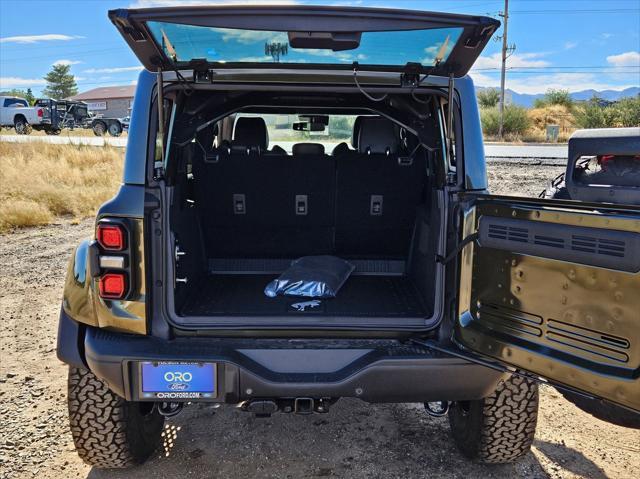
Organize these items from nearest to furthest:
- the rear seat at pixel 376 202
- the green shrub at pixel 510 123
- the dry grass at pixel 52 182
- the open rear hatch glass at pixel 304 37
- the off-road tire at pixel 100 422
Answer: the open rear hatch glass at pixel 304 37
the off-road tire at pixel 100 422
the rear seat at pixel 376 202
the dry grass at pixel 52 182
the green shrub at pixel 510 123

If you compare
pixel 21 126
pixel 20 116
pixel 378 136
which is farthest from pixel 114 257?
A: pixel 20 116

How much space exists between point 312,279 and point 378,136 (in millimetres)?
1346

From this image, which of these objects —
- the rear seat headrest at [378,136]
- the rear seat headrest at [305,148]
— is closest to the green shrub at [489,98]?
the rear seat headrest at [378,136]

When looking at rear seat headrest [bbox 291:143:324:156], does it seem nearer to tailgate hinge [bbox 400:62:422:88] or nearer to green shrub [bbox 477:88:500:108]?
tailgate hinge [bbox 400:62:422:88]

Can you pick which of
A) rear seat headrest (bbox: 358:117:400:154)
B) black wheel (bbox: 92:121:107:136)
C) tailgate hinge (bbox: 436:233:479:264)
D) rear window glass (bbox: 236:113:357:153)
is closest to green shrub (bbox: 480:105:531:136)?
black wheel (bbox: 92:121:107:136)

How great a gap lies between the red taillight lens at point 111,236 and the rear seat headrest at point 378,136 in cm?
211

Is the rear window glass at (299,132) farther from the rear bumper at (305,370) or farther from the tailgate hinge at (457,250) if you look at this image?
the rear bumper at (305,370)

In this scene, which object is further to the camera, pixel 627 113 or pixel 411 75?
pixel 627 113

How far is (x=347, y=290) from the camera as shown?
3.30 metres

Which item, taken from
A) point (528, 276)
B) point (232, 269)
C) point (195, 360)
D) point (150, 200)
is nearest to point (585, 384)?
point (528, 276)

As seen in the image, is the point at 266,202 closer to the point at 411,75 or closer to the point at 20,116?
the point at 411,75

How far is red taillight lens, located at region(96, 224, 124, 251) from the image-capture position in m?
2.38

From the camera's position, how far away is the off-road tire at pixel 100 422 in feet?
8.71

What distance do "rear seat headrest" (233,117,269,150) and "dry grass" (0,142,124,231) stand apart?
6695 mm
